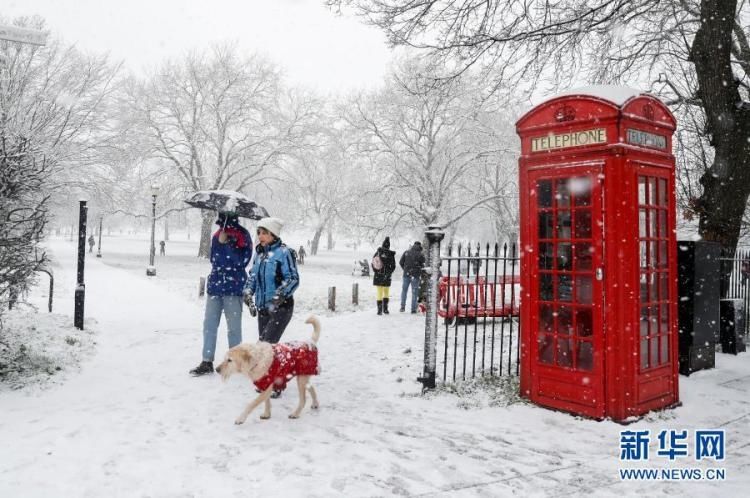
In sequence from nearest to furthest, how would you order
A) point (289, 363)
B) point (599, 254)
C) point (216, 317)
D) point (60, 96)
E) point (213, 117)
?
1. point (289, 363)
2. point (599, 254)
3. point (216, 317)
4. point (60, 96)
5. point (213, 117)

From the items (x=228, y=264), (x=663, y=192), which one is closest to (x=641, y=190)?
(x=663, y=192)

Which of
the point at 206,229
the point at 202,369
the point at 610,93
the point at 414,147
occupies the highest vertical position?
the point at 414,147

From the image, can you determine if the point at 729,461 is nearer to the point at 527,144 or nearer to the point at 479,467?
the point at 479,467

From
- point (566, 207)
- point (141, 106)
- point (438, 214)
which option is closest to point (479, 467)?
point (566, 207)

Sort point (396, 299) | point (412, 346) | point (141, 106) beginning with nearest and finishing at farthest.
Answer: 1. point (412, 346)
2. point (396, 299)
3. point (141, 106)

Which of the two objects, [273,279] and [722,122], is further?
[722,122]

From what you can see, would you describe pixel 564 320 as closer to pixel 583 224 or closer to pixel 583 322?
pixel 583 322

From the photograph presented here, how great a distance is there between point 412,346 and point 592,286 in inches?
154

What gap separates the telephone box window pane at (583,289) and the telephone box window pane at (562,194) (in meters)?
0.76

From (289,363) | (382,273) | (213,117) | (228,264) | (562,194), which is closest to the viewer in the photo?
(289,363)

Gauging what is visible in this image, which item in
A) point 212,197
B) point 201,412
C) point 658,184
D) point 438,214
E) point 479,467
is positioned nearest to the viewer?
point 479,467

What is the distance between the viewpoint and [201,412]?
496 cm

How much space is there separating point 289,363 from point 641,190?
4.00 meters

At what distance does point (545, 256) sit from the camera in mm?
5426
